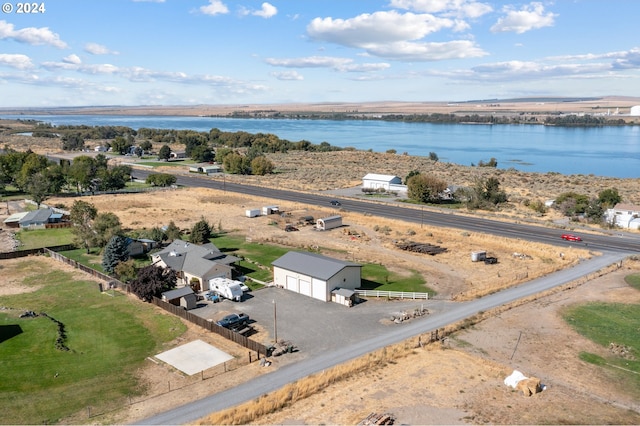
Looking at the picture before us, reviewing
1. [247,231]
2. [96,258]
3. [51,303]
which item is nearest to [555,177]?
[247,231]

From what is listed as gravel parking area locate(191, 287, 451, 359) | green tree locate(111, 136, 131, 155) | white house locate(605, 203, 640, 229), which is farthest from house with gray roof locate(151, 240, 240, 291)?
green tree locate(111, 136, 131, 155)

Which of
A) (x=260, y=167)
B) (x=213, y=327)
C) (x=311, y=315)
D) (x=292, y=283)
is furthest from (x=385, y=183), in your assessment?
(x=213, y=327)

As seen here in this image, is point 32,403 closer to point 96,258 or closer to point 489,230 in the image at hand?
point 96,258

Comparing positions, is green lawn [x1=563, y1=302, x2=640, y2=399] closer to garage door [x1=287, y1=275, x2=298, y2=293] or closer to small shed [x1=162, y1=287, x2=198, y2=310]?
garage door [x1=287, y1=275, x2=298, y2=293]

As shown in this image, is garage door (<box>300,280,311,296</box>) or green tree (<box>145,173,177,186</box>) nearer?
garage door (<box>300,280,311,296</box>)

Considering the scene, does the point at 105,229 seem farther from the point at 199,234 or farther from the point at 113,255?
the point at 199,234

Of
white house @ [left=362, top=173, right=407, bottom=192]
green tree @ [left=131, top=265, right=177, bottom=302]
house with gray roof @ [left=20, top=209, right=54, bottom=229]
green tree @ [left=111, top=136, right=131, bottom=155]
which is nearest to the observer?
green tree @ [left=131, top=265, right=177, bottom=302]

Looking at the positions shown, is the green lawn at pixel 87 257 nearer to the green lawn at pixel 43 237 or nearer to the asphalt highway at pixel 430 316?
the green lawn at pixel 43 237
